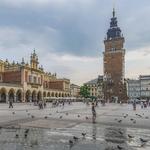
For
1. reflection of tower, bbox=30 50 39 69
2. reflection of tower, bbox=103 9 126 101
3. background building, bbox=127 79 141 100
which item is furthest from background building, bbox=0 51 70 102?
background building, bbox=127 79 141 100

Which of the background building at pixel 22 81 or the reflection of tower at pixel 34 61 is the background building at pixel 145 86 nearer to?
the background building at pixel 22 81

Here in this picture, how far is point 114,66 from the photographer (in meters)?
106

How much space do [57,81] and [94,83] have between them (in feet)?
199

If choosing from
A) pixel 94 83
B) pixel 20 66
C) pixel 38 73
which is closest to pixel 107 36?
pixel 38 73

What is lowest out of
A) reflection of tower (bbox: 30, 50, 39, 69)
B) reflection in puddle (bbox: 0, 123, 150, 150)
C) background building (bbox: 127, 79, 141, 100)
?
reflection in puddle (bbox: 0, 123, 150, 150)

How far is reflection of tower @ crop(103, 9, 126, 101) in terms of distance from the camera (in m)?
104

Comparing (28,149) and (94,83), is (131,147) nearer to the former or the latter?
(28,149)

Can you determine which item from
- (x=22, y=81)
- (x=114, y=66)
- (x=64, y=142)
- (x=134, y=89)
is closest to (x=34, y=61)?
(x=22, y=81)

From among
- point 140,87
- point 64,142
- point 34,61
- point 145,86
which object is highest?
point 34,61

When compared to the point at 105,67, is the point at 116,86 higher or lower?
lower

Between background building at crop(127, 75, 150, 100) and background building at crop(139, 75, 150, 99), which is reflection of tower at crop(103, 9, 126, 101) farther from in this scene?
background building at crop(139, 75, 150, 99)

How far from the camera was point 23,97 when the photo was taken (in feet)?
251

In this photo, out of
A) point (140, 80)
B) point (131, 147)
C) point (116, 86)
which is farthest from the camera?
point (140, 80)

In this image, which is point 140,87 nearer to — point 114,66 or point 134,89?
point 134,89
